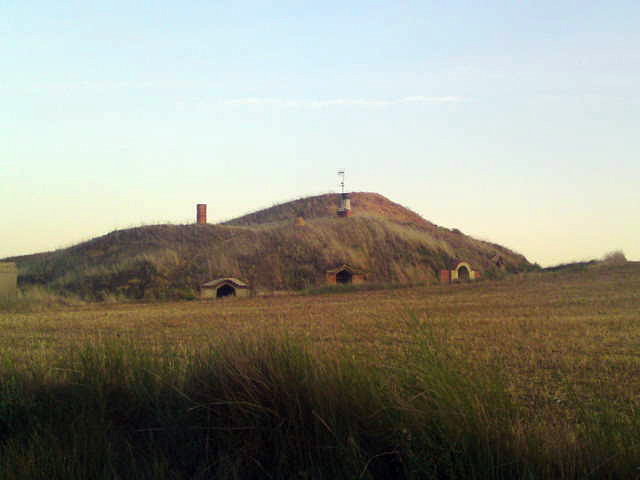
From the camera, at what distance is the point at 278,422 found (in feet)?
22.0

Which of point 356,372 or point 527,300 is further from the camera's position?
point 527,300

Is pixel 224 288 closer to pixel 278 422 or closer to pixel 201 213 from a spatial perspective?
pixel 201 213

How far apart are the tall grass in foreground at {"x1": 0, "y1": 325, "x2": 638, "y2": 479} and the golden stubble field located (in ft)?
2.01

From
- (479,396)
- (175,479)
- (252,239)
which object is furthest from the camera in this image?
(252,239)

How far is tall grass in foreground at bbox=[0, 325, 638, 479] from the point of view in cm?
563

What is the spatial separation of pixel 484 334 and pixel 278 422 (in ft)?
25.8

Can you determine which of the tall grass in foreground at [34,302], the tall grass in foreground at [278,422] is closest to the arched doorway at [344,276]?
the tall grass in foreground at [34,302]

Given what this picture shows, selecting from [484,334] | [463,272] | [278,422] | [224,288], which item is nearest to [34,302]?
[224,288]

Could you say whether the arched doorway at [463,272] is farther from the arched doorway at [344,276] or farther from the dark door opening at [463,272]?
the arched doorway at [344,276]

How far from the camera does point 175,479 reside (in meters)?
6.48

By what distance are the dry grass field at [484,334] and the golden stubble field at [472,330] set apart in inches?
1.2

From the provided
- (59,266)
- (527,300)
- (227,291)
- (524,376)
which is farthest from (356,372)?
(59,266)

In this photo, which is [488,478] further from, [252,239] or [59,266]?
[59,266]

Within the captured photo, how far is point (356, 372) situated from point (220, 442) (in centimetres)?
165
